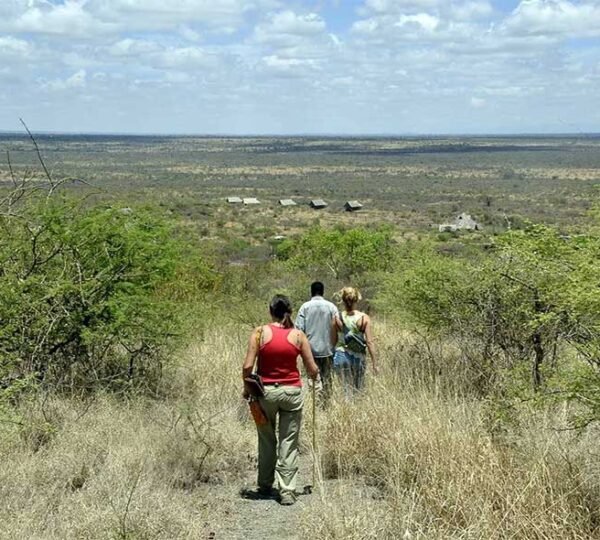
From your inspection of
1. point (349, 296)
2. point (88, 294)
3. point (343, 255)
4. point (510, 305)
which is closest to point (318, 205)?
point (343, 255)

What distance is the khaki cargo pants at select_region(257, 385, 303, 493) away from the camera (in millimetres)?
6812

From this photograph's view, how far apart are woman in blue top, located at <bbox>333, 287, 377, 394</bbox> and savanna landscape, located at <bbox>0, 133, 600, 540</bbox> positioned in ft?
1.28

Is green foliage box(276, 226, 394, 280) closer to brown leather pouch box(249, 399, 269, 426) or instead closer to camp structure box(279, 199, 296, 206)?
brown leather pouch box(249, 399, 269, 426)

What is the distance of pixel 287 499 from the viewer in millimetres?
6703

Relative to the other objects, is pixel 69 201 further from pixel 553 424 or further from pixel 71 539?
pixel 553 424

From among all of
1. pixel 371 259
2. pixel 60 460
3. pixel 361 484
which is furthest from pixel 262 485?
pixel 371 259

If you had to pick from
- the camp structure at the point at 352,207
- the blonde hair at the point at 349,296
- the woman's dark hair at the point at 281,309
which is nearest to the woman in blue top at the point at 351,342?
the blonde hair at the point at 349,296

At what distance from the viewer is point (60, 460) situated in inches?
271

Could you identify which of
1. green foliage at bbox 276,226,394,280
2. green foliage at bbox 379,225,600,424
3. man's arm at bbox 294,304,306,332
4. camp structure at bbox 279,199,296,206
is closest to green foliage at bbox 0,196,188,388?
man's arm at bbox 294,304,306,332

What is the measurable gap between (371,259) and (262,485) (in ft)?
46.9

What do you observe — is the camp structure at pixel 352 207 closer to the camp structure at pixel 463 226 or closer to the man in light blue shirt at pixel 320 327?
the camp structure at pixel 463 226

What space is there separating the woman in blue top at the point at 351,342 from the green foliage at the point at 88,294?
6.49 feet

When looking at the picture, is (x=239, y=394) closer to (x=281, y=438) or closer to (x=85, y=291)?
(x=85, y=291)

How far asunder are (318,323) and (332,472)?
2.10 meters
